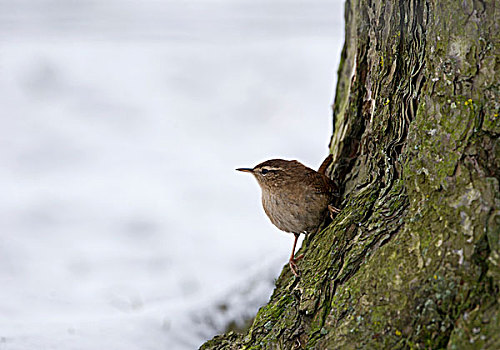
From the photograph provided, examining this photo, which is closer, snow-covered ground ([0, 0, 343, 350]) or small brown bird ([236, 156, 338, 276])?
small brown bird ([236, 156, 338, 276])

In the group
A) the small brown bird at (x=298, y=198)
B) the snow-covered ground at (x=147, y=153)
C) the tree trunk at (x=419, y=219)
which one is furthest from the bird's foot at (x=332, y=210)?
the snow-covered ground at (x=147, y=153)

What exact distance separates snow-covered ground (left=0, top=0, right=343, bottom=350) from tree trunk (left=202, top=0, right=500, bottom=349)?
1.59m

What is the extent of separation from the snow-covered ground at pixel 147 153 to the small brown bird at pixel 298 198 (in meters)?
1.16

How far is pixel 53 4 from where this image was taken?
31.7ft

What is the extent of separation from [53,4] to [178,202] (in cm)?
474

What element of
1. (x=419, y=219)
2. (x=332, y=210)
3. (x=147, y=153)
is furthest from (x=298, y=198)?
(x=147, y=153)

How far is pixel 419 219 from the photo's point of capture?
2.51 m

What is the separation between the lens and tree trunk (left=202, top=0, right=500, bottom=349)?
2.25 meters

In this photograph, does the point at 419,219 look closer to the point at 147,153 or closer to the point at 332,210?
the point at 332,210

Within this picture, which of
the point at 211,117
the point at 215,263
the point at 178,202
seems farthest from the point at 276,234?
the point at 211,117

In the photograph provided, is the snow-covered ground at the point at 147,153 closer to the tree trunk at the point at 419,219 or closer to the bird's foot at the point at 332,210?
the bird's foot at the point at 332,210

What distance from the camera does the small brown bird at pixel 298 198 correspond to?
144 inches

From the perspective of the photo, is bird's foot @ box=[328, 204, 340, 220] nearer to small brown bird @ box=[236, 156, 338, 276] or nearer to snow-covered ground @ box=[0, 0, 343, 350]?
small brown bird @ box=[236, 156, 338, 276]

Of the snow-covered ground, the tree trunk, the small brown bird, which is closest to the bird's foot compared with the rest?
the small brown bird
